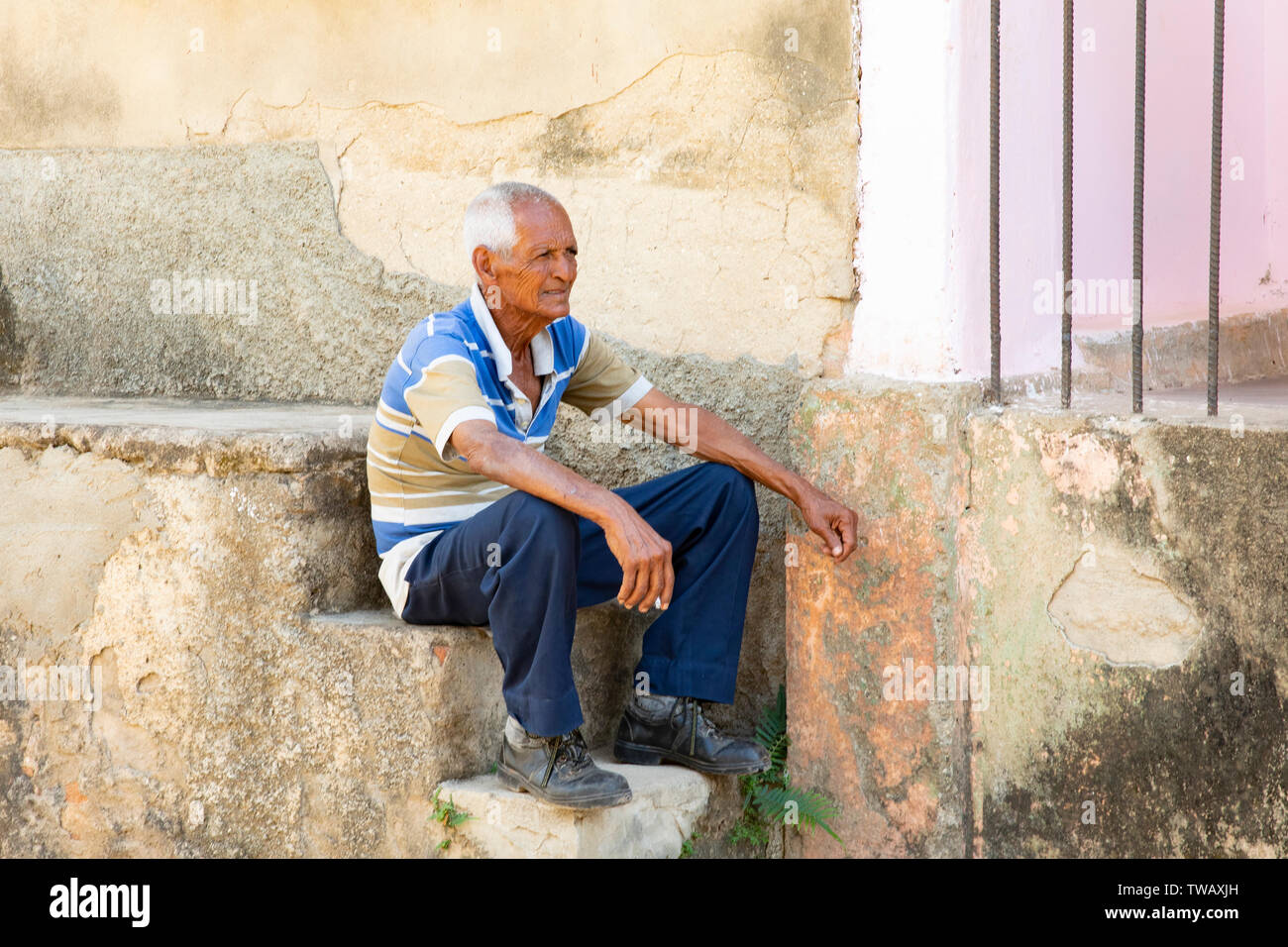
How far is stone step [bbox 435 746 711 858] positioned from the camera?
280 centimetres

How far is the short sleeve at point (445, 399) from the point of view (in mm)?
2688

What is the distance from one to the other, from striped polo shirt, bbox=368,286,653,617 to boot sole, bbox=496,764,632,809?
48 cm

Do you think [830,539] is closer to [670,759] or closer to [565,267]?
[670,759]

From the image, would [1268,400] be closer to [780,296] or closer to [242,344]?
[780,296]

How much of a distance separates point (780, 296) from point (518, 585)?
1.06m

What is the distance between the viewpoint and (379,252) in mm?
3797

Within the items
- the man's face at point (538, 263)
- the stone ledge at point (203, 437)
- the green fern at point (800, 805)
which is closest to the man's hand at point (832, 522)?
the green fern at point (800, 805)

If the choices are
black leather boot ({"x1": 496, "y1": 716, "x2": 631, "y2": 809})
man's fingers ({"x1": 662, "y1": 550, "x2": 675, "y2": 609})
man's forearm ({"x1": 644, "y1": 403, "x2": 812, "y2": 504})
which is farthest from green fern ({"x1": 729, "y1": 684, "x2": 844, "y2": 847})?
man's fingers ({"x1": 662, "y1": 550, "x2": 675, "y2": 609})

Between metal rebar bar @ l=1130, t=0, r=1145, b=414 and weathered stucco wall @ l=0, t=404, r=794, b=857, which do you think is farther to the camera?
weathered stucco wall @ l=0, t=404, r=794, b=857

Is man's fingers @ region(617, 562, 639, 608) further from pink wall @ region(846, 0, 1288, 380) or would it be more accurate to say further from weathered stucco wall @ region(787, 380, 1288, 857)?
pink wall @ region(846, 0, 1288, 380)

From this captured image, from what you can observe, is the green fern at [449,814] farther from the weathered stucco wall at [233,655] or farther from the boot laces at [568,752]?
the boot laces at [568,752]

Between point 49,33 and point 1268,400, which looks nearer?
point 1268,400

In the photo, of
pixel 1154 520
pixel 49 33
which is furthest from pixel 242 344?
pixel 1154 520

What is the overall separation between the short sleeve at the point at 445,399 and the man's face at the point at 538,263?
216 mm
